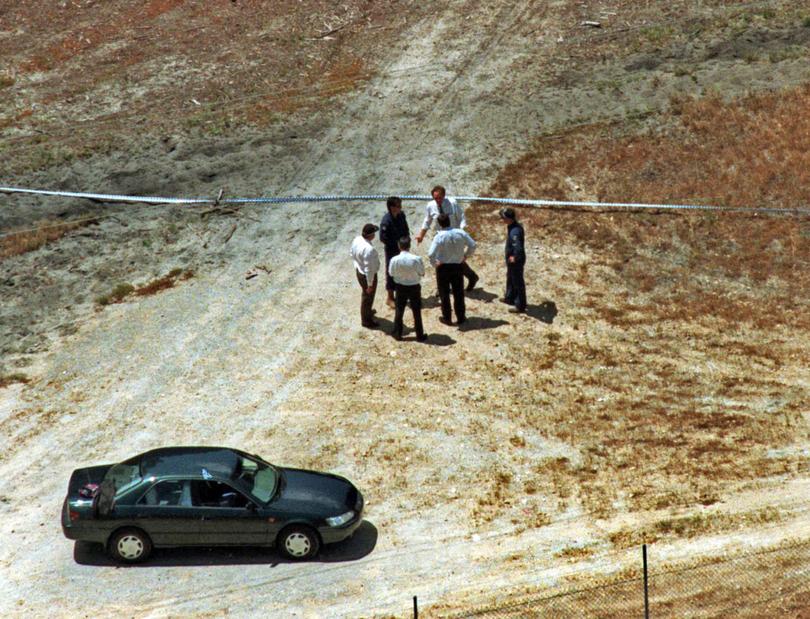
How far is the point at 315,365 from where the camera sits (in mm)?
18281

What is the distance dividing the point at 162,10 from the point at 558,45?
12718 mm

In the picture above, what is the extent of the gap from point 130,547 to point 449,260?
7.73 m

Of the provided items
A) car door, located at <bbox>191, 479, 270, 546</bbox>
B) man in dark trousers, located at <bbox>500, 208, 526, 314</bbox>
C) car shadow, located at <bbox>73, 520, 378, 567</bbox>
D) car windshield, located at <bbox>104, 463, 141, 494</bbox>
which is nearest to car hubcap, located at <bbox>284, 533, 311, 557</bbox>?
car shadow, located at <bbox>73, 520, 378, 567</bbox>

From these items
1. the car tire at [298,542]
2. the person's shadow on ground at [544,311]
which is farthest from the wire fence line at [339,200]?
the car tire at [298,542]

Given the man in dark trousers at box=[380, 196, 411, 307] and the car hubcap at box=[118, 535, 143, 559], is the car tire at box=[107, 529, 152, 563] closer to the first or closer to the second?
the car hubcap at box=[118, 535, 143, 559]

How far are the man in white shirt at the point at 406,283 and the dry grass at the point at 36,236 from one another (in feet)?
28.0

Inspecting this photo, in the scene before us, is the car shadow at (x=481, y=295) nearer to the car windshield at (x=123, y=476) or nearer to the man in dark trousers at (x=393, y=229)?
the man in dark trousers at (x=393, y=229)

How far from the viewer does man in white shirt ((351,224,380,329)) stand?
18250 mm

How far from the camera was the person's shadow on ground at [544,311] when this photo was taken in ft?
64.0

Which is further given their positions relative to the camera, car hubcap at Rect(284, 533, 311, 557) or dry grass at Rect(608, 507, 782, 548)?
dry grass at Rect(608, 507, 782, 548)

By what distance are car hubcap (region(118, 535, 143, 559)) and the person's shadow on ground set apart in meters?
8.96

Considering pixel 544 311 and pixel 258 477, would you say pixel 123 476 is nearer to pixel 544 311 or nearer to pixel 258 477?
pixel 258 477

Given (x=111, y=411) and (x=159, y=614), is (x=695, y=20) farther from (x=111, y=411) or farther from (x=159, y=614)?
(x=159, y=614)

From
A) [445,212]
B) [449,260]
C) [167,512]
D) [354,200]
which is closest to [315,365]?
[449,260]
